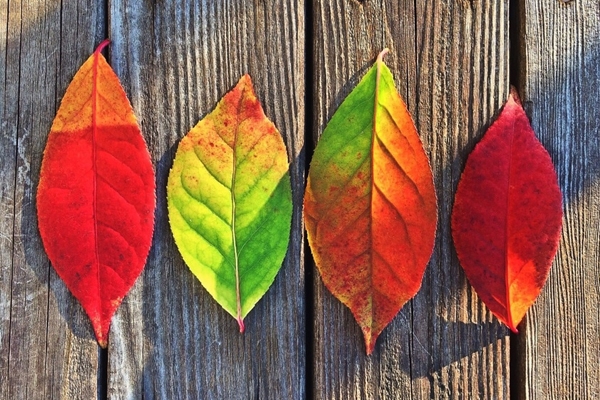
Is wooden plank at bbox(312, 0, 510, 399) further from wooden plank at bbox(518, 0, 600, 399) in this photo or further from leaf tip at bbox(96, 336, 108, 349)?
leaf tip at bbox(96, 336, 108, 349)

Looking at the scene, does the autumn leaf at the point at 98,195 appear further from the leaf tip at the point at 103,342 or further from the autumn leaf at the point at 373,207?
the autumn leaf at the point at 373,207

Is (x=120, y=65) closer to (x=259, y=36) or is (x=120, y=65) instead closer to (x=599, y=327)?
(x=259, y=36)

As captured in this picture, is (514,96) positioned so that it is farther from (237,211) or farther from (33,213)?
(33,213)

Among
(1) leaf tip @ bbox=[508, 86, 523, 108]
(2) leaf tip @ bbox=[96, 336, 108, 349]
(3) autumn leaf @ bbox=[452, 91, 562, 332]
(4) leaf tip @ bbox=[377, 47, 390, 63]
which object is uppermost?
(4) leaf tip @ bbox=[377, 47, 390, 63]

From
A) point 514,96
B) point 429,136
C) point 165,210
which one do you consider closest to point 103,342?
point 165,210

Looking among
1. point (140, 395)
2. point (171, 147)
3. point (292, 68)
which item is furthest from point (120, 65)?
point (140, 395)

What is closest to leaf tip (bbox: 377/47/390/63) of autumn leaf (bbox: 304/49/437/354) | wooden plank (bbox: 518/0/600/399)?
autumn leaf (bbox: 304/49/437/354)

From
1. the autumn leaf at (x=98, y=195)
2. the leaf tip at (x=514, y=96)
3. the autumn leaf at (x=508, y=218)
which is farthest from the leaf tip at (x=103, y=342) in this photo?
the leaf tip at (x=514, y=96)
